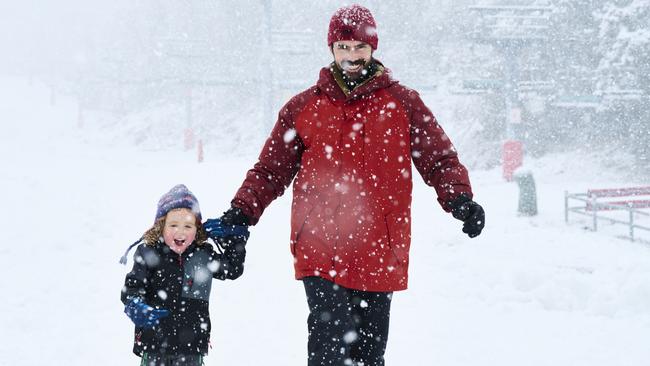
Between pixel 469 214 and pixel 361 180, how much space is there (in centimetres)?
53

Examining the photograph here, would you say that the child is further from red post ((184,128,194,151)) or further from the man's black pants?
red post ((184,128,194,151))

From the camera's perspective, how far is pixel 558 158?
23188 millimetres

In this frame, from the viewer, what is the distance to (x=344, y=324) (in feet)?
9.48

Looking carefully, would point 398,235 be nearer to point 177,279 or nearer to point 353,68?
point 353,68

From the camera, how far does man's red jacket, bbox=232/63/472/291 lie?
2.98m

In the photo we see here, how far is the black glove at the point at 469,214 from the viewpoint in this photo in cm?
286

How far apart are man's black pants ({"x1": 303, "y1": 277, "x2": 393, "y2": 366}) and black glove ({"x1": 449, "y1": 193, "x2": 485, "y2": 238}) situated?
520mm

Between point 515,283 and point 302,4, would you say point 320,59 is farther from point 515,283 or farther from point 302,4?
point 515,283

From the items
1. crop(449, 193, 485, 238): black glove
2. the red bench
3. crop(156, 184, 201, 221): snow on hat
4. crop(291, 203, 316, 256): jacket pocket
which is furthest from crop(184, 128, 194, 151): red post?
crop(449, 193, 485, 238): black glove

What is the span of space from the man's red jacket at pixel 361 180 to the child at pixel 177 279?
0.29 metres

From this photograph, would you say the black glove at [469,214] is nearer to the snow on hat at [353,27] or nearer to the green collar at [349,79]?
the green collar at [349,79]

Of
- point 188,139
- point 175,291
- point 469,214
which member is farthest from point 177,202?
point 188,139

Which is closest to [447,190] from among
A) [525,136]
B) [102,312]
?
[102,312]

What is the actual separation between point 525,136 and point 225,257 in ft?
78.4
